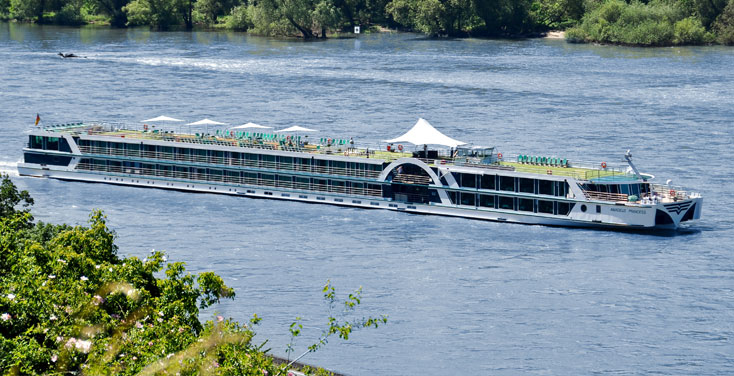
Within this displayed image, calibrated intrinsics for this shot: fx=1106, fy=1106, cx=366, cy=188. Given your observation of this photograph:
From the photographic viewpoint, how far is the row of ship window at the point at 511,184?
72938mm

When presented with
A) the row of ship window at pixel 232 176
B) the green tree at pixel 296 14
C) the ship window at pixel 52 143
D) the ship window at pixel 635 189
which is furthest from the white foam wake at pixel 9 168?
the green tree at pixel 296 14

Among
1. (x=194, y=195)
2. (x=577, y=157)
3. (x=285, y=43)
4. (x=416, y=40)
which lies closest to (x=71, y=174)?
(x=194, y=195)

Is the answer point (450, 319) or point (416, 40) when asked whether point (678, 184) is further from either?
point (416, 40)

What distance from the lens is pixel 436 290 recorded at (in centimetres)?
5675

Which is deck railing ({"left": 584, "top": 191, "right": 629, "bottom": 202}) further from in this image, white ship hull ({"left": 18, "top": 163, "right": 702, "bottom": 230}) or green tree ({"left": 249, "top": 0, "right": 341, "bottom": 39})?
green tree ({"left": 249, "top": 0, "right": 341, "bottom": 39})

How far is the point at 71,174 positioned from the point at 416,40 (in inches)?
4683

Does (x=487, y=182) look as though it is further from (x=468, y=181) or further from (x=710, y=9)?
(x=710, y=9)

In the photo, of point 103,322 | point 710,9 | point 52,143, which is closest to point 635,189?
point 52,143

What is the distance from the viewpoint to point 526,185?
73812 mm

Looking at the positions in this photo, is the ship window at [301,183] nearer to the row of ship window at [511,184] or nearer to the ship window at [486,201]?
the row of ship window at [511,184]

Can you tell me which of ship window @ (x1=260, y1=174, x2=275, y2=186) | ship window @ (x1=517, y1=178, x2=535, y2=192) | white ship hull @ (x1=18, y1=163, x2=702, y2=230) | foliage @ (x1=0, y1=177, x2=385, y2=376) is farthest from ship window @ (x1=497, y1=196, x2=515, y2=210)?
foliage @ (x1=0, y1=177, x2=385, y2=376)

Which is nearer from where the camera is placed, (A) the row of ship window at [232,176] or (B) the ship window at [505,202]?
(B) the ship window at [505,202]

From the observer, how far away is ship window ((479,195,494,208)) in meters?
74.7

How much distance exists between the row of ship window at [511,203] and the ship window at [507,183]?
1.95 ft
